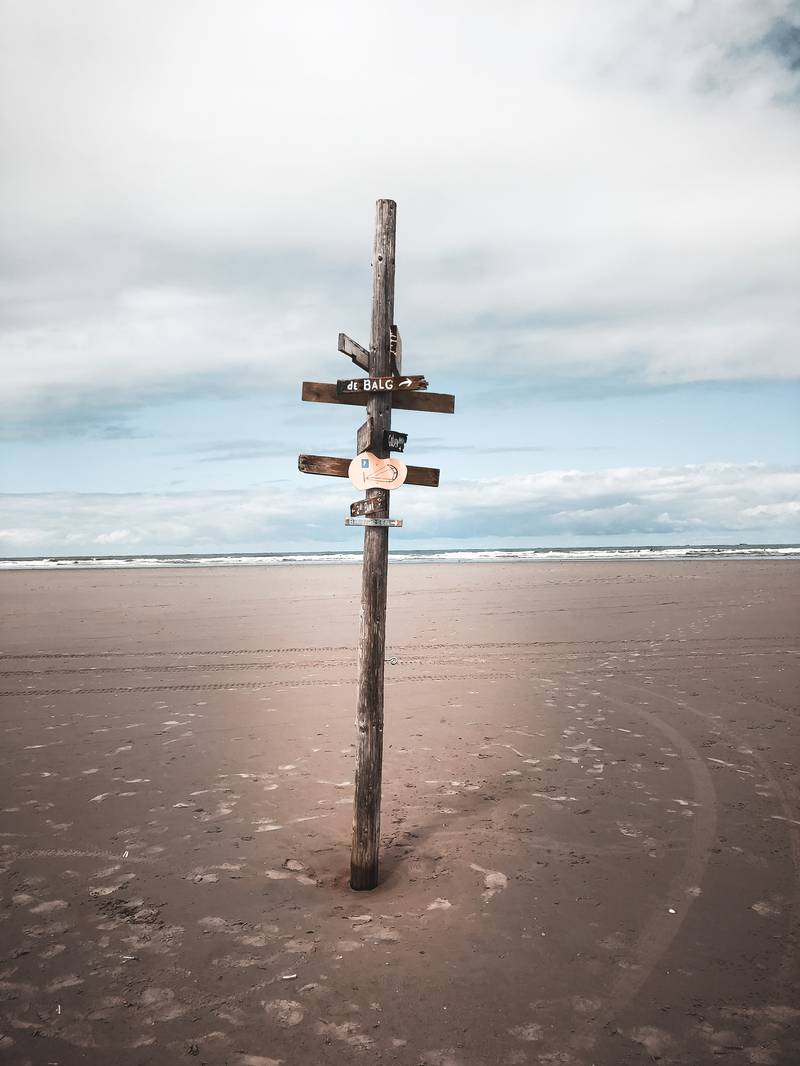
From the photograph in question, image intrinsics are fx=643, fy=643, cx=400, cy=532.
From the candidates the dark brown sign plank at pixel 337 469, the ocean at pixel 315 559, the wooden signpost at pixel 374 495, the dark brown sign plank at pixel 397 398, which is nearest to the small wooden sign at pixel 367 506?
the wooden signpost at pixel 374 495

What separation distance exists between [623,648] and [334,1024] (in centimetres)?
1202

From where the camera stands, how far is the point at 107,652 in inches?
560

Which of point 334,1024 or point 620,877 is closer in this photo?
point 334,1024

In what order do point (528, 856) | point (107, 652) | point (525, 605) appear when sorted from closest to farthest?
1. point (528, 856)
2. point (107, 652)
3. point (525, 605)

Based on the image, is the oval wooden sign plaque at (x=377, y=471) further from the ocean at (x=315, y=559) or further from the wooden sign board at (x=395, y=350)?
the ocean at (x=315, y=559)

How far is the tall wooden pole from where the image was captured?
Result: 4.85 metres

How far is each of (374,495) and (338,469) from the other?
43cm

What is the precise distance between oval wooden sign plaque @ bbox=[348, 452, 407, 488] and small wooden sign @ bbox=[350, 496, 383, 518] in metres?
0.11

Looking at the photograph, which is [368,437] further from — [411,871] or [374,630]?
[411,871]

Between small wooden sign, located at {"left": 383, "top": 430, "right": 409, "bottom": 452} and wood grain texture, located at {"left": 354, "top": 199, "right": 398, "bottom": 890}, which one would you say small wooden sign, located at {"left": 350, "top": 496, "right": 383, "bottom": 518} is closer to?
wood grain texture, located at {"left": 354, "top": 199, "right": 398, "bottom": 890}

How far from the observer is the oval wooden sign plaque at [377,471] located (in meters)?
4.82

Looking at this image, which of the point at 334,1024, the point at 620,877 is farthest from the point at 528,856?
the point at 334,1024

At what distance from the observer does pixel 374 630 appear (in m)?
4.86

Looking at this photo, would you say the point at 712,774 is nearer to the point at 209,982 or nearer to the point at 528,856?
the point at 528,856
